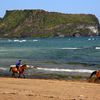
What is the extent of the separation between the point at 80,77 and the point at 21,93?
40.4 ft

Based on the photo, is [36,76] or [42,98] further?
[36,76]

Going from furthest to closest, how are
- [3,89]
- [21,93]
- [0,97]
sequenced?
[3,89] → [21,93] → [0,97]

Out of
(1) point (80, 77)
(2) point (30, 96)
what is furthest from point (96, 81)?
(2) point (30, 96)

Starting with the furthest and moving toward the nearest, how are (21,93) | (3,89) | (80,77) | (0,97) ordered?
(80,77), (3,89), (21,93), (0,97)

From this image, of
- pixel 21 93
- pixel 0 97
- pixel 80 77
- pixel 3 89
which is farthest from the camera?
pixel 80 77

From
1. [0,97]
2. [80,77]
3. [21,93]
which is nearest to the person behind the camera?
[0,97]

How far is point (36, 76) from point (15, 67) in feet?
5.57

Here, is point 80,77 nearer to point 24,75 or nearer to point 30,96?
point 24,75

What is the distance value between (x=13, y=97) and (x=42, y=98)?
3.89 ft

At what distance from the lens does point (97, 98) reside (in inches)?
684

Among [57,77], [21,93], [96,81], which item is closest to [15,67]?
[57,77]

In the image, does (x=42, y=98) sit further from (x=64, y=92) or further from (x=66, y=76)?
(x=66, y=76)

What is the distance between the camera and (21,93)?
60.1 feet

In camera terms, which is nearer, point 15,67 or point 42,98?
point 42,98
